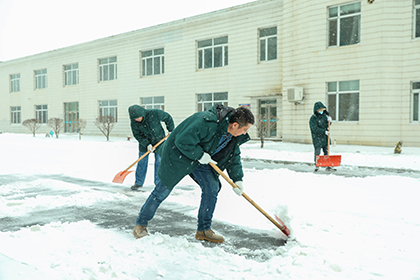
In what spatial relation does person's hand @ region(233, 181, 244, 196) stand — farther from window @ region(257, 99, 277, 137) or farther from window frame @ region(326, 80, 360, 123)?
window @ region(257, 99, 277, 137)

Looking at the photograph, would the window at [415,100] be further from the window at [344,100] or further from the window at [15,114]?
the window at [15,114]

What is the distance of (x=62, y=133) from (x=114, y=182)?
2744 centimetres

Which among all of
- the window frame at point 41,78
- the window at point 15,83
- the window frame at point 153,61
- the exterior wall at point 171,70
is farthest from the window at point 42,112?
the window frame at point 153,61

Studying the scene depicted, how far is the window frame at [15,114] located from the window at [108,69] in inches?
509

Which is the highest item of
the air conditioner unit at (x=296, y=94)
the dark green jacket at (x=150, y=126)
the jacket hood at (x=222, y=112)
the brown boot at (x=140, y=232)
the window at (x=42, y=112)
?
the air conditioner unit at (x=296, y=94)

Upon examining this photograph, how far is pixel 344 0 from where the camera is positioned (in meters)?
16.3

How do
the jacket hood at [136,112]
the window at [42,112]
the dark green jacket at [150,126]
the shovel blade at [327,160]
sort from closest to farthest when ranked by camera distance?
1. the jacket hood at [136,112]
2. the dark green jacket at [150,126]
3. the shovel blade at [327,160]
4. the window at [42,112]

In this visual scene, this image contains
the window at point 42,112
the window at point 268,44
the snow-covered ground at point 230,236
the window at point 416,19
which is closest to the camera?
the snow-covered ground at point 230,236

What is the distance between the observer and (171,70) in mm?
24641

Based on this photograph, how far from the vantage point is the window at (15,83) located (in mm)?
36938

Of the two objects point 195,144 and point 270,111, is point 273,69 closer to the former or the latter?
point 270,111

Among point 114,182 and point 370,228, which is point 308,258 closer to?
point 370,228

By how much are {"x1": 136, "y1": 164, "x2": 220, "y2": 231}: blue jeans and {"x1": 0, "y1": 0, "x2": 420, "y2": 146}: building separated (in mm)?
11111

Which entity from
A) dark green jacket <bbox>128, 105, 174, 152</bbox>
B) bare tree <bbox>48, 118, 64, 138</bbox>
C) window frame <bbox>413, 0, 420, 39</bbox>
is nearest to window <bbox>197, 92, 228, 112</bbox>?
window frame <bbox>413, 0, 420, 39</bbox>
